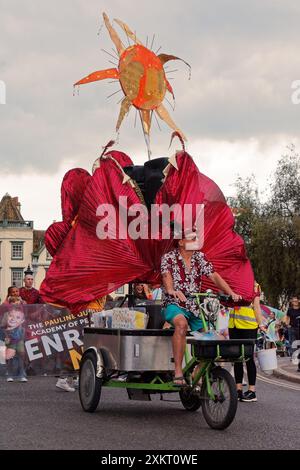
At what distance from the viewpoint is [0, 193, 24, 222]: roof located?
10400 centimetres

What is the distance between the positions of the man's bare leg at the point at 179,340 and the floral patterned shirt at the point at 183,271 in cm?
22

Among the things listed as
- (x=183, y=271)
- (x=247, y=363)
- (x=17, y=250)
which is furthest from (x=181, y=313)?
(x=17, y=250)

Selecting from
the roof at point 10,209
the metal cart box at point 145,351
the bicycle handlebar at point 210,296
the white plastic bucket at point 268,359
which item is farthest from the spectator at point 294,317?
the roof at point 10,209

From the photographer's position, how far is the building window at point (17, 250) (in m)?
99.8

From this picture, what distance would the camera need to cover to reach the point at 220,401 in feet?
29.6

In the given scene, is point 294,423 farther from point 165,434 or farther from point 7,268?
point 7,268

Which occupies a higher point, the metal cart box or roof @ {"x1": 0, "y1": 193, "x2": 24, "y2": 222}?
roof @ {"x1": 0, "y1": 193, "x2": 24, "y2": 222}

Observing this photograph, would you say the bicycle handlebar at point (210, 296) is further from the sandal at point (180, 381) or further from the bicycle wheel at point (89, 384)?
the bicycle wheel at point (89, 384)

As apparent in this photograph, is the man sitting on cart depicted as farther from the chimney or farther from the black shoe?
the chimney

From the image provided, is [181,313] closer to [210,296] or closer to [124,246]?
[210,296]

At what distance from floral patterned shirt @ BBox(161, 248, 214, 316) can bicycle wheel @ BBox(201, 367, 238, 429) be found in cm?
80

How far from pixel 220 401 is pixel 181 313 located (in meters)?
1.00

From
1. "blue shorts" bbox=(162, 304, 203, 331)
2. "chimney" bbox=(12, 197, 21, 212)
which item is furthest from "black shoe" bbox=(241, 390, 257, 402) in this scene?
"chimney" bbox=(12, 197, 21, 212)
